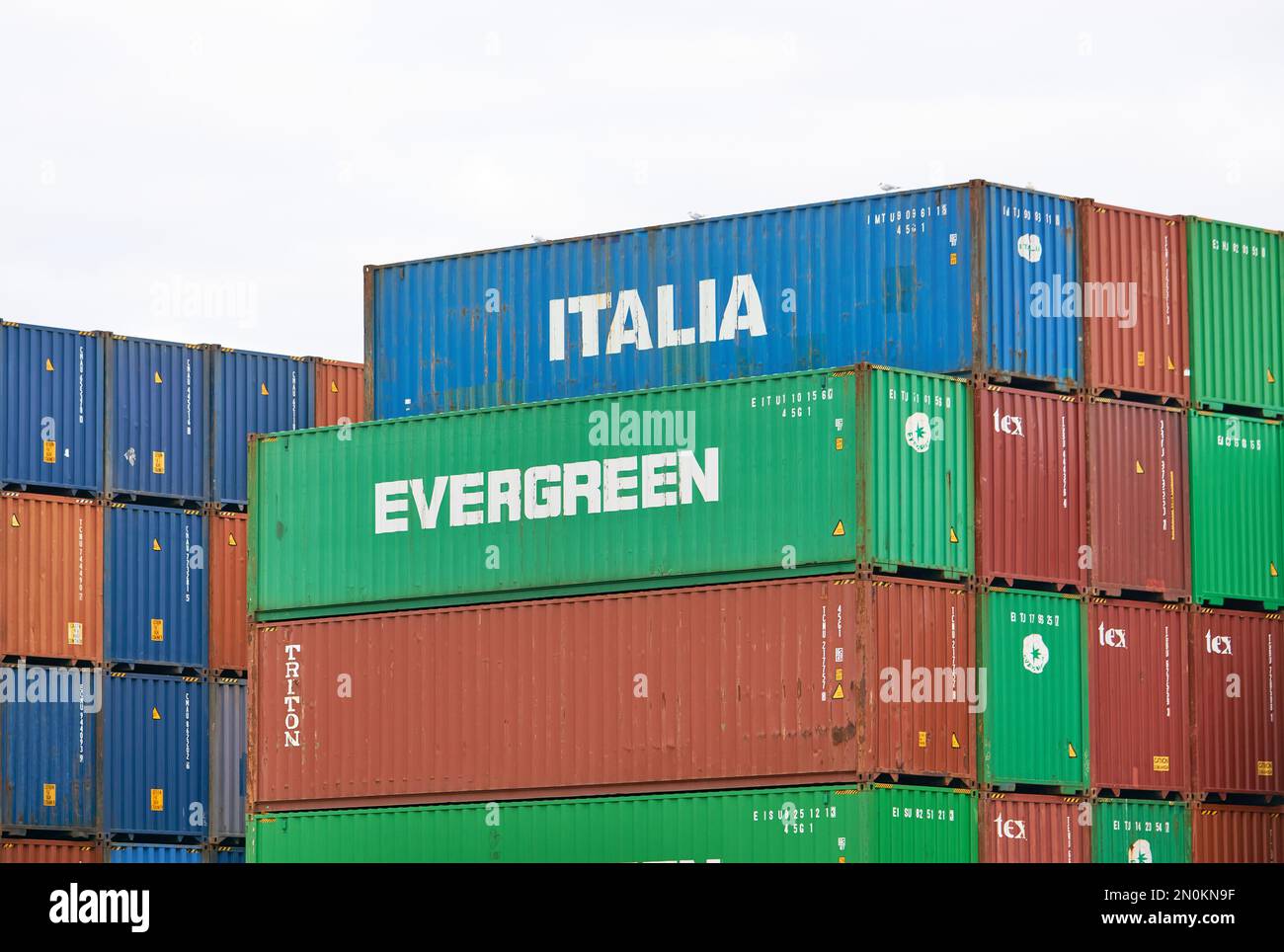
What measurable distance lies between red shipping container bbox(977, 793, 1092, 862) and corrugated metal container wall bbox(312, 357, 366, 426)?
1972 cm

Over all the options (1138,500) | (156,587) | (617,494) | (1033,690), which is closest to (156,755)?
(156,587)

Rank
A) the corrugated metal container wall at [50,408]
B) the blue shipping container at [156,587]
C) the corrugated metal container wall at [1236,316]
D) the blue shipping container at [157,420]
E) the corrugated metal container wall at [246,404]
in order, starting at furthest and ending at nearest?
the corrugated metal container wall at [246,404], the blue shipping container at [157,420], the blue shipping container at [156,587], the corrugated metal container wall at [50,408], the corrugated metal container wall at [1236,316]

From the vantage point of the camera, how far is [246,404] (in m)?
57.7

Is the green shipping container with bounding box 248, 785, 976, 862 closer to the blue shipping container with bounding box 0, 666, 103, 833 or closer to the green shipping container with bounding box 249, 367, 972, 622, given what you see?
the green shipping container with bounding box 249, 367, 972, 622

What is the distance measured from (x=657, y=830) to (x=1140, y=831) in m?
7.35

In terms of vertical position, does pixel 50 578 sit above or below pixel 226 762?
above

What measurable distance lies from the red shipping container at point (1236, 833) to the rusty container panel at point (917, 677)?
457 centimetres

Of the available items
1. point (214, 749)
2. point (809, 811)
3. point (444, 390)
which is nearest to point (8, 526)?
point (214, 749)

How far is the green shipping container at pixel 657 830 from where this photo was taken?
41.9 metres

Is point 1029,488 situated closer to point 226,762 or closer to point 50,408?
point 226,762

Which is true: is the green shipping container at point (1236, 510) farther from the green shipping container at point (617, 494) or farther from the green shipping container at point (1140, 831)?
the green shipping container at point (617, 494)

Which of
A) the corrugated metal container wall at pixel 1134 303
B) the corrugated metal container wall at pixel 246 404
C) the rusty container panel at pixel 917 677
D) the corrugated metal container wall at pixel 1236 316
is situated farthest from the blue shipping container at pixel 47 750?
the corrugated metal container wall at pixel 1236 316
